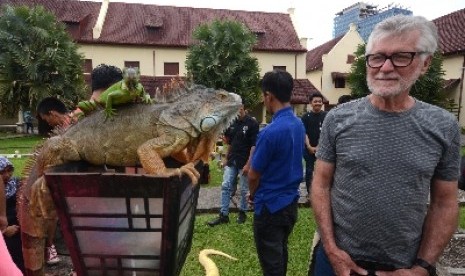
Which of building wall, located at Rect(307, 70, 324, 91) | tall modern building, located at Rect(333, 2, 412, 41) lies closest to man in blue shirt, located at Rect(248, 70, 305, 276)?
building wall, located at Rect(307, 70, 324, 91)

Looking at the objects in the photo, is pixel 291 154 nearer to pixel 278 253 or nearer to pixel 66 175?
pixel 278 253

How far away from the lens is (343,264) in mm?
1708

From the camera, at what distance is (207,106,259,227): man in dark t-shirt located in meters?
5.21

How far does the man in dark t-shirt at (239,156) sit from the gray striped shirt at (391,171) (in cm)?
350

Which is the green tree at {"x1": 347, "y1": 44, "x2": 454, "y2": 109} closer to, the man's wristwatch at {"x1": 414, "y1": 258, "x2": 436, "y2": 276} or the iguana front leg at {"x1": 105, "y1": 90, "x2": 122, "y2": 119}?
the man's wristwatch at {"x1": 414, "y1": 258, "x2": 436, "y2": 276}

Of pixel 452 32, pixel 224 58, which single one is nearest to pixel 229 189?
pixel 224 58

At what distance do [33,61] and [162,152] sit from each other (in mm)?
18817

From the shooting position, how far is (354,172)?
1.66 meters

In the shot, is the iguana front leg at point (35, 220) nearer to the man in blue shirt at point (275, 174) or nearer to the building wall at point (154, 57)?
the man in blue shirt at point (275, 174)

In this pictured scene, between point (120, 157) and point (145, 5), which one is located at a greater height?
point (145, 5)

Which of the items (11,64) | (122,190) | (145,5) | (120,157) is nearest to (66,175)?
(122,190)

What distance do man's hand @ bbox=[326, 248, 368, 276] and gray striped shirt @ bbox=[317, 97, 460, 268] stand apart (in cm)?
4

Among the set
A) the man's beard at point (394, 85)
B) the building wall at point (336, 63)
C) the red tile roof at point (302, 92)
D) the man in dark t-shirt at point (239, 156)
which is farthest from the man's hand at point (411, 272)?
the building wall at point (336, 63)

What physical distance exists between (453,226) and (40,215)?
1.65 meters
